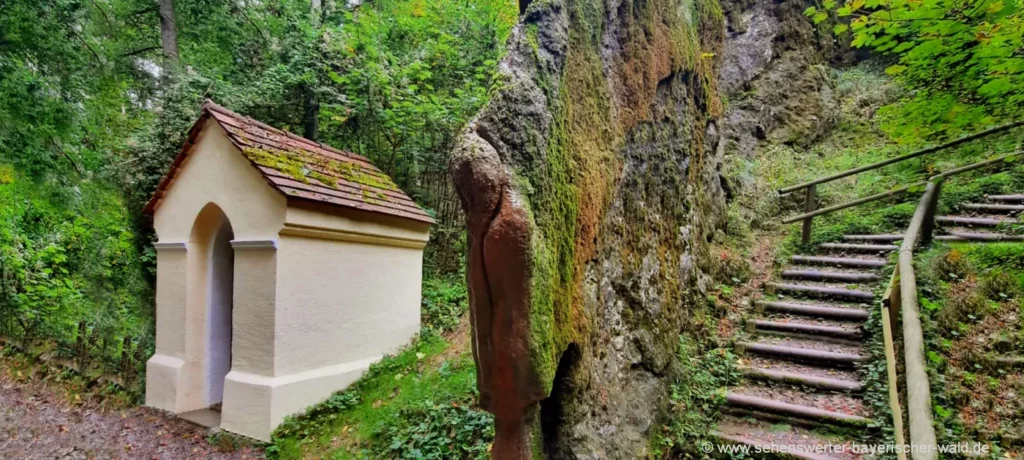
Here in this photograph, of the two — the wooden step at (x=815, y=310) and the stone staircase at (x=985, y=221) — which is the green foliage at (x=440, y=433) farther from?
the stone staircase at (x=985, y=221)

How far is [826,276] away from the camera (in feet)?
20.1

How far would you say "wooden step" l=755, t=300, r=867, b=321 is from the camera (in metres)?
5.19

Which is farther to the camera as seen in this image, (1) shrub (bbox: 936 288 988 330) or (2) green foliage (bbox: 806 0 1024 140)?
(1) shrub (bbox: 936 288 988 330)

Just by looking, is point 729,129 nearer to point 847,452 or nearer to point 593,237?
point 847,452

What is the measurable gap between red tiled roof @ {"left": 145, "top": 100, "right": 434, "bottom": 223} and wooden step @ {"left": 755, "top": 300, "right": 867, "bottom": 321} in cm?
478

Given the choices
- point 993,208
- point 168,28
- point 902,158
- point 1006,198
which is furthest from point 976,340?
point 168,28

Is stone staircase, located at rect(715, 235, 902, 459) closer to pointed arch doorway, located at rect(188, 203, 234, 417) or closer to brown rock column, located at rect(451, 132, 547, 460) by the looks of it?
brown rock column, located at rect(451, 132, 547, 460)

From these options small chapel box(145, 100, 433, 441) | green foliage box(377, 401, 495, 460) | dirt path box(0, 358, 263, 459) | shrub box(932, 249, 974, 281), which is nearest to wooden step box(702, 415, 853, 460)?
green foliage box(377, 401, 495, 460)

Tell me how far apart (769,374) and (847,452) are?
104cm

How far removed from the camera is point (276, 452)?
4691 millimetres

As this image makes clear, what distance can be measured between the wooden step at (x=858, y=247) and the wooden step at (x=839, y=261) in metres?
0.35

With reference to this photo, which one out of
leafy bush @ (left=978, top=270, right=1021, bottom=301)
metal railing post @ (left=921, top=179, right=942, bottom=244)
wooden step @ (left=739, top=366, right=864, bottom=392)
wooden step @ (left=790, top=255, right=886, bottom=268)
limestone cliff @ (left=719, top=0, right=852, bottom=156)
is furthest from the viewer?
limestone cliff @ (left=719, top=0, right=852, bottom=156)

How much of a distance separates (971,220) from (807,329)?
3.70 m

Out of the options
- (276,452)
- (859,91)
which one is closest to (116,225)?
(276,452)
